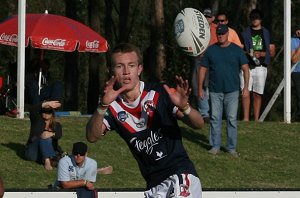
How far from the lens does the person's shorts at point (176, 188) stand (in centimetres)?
792

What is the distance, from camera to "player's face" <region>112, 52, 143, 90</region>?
300 inches

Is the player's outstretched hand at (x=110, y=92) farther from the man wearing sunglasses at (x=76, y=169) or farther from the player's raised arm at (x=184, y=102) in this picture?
the man wearing sunglasses at (x=76, y=169)

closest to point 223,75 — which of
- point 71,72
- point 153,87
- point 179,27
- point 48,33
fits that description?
point 179,27

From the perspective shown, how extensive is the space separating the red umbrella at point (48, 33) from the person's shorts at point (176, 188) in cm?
1143

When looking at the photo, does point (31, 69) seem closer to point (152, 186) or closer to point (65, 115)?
point (65, 115)

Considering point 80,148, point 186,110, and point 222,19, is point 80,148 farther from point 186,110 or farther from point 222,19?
point 186,110

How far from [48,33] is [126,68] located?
1206 cm

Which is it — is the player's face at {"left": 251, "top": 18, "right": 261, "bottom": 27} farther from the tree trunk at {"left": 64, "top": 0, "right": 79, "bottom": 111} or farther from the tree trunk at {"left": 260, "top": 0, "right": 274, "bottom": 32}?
the tree trunk at {"left": 64, "top": 0, "right": 79, "bottom": 111}

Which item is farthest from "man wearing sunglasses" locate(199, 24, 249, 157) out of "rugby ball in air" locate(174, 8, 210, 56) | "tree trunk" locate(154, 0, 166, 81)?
Result: "tree trunk" locate(154, 0, 166, 81)

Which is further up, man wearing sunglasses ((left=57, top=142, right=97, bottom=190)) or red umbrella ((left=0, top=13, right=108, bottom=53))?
red umbrella ((left=0, top=13, right=108, bottom=53))

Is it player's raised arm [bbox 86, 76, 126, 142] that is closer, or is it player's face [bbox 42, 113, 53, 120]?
player's raised arm [bbox 86, 76, 126, 142]

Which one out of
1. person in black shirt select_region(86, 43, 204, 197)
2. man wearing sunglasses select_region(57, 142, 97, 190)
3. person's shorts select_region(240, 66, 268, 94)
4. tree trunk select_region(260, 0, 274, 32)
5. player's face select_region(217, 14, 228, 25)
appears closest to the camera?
person in black shirt select_region(86, 43, 204, 197)

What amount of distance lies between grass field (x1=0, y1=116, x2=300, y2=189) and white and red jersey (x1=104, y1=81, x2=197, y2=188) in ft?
20.5

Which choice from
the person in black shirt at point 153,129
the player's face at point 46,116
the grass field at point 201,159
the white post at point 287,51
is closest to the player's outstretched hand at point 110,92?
the person in black shirt at point 153,129
